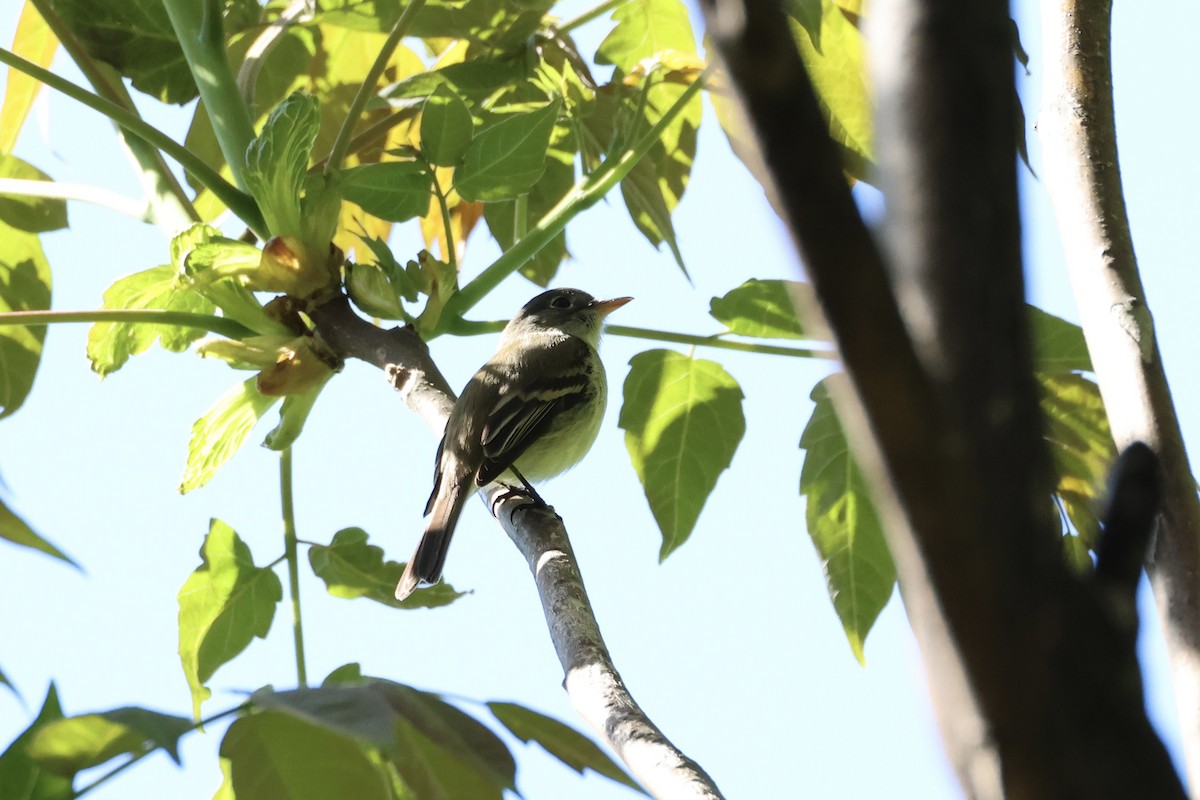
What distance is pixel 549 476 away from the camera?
4.00 metres

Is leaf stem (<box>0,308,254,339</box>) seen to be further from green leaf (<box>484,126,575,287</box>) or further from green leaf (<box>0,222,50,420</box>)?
green leaf (<box>484,126,575,287</box>)

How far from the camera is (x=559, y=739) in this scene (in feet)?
3.52

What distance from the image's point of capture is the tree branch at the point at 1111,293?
979mm

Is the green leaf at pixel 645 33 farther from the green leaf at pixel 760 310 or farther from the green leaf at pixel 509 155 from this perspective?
the green leaf at pixel 760 310

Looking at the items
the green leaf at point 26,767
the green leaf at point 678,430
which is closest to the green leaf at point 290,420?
the green leaf at point 678,430

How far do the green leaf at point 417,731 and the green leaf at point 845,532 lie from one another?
89cm

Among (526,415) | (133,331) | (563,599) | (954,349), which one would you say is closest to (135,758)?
(563,599)

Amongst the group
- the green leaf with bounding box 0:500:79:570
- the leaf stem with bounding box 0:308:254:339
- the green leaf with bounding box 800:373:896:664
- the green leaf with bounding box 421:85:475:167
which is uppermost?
the green leaf with bounding box 421:85:475:167

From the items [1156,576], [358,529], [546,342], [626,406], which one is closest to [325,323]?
[358,529]

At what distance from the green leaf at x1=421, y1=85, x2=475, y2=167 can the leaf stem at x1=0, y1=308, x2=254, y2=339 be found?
1.51ft

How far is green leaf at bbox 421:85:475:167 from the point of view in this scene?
204cm

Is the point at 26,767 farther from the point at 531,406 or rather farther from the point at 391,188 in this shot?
the point at 531,406

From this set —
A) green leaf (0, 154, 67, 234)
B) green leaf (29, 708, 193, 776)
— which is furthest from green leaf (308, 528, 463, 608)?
green leaf (29, 708, 193, 776)

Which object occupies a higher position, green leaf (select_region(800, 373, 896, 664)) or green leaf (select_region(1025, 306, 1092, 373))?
green leaf (select_region(1025, 306, 1092, 373))
